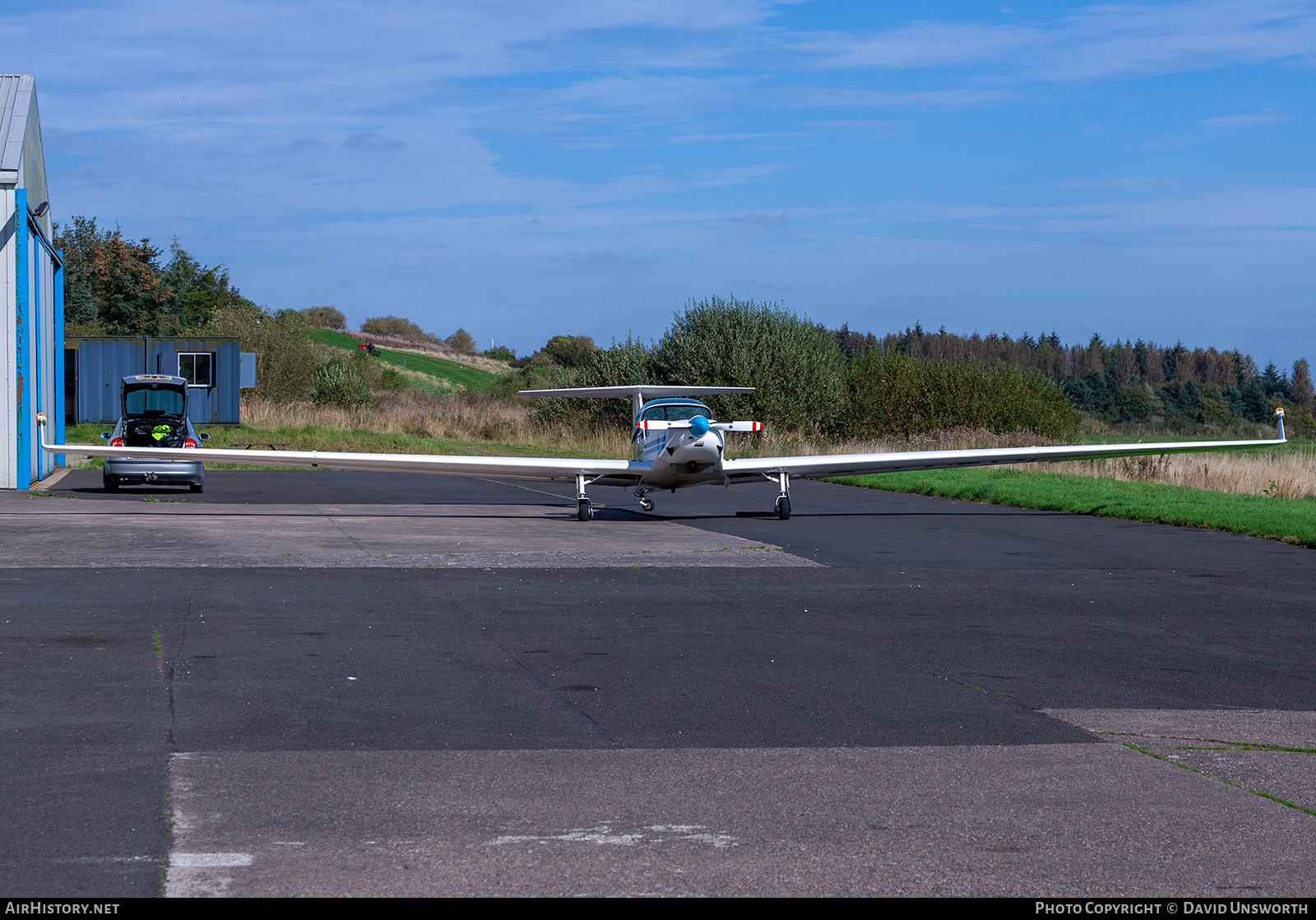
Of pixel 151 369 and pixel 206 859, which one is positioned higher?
pixel 151 369

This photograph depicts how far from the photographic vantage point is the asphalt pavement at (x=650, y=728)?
13.4 ft

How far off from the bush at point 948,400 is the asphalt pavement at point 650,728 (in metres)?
32.9

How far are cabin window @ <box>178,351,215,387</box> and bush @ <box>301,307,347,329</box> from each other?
274 feet

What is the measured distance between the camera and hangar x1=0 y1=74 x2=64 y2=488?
21.9 m

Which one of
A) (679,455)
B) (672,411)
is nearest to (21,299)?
(672,411)

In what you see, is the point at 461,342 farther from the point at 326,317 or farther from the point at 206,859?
the point at 206,859

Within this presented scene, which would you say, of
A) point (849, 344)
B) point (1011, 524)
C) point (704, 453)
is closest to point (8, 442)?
point (704, 453)

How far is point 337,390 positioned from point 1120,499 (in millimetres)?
41184

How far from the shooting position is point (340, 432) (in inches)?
1576

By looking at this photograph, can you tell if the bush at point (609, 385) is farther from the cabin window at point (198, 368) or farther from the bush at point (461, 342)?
the bush at point (461, 342)

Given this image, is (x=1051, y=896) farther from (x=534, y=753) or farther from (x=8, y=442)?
(x=8, y=442)

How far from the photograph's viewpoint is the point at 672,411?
65.3 feet

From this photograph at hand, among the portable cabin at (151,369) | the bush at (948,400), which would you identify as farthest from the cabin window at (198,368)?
the bush at (948,400)
